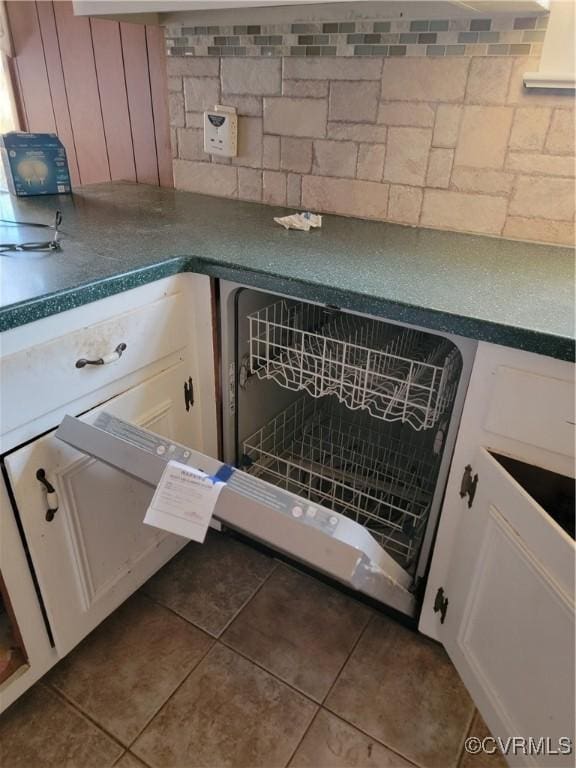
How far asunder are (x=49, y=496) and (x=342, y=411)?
1.11 metres

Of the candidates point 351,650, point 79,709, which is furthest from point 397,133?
point 79,709

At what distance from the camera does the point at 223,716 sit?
3.89ft

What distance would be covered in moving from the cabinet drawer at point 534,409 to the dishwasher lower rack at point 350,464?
0.47m

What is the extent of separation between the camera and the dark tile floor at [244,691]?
112 centimetres

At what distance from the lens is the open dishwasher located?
31.4 inches

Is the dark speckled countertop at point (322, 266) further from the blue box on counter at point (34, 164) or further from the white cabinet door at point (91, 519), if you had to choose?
the white cabinet door at point (91, 519)

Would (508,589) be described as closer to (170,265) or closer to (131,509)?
(131,509)

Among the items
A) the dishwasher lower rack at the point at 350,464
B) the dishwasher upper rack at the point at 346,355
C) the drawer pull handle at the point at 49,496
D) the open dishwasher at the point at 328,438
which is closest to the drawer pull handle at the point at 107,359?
the open dishwasher at the point at 328,438

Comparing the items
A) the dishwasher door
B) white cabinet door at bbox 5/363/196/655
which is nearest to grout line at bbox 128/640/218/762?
white cabinet door at bbox 5/363/196/655

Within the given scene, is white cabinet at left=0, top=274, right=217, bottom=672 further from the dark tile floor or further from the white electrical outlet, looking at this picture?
the white electrical outlet

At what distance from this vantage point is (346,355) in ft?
4.49

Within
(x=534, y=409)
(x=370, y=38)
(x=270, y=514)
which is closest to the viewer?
(x=270, y=514)

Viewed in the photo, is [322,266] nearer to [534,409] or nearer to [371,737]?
[534,409]

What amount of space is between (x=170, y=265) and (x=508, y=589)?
94 centimetres
